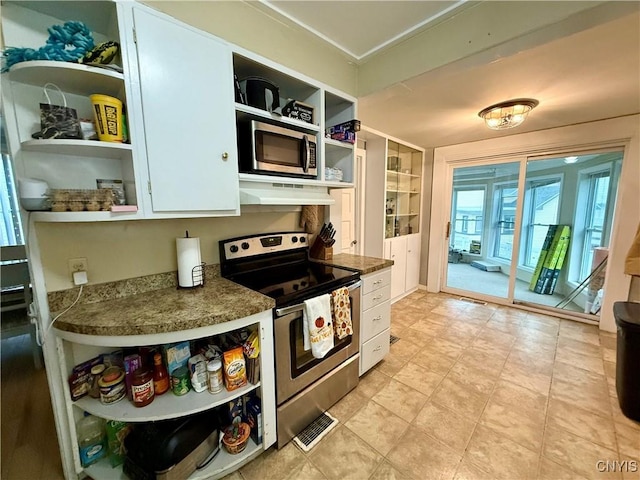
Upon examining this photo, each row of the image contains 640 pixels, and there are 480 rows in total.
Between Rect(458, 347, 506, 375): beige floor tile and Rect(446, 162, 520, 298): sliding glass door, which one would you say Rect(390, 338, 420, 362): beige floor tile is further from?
Rect(446, 162, 520, 298): sliding glass door

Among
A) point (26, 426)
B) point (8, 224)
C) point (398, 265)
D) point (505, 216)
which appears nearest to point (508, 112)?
point (505, 216)

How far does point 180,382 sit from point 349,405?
1.17m

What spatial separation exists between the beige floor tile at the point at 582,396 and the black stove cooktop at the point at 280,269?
1783mm

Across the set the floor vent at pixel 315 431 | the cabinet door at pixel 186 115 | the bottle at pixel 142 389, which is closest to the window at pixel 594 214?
the floor vent at pixel 315 431

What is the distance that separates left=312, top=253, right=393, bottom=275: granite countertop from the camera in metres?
1.91

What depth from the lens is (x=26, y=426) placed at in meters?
1.58

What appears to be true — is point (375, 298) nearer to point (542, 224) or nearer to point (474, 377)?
point (474, 377)

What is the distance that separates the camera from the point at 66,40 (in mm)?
1017

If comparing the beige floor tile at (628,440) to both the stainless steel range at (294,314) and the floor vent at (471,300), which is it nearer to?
the stainless steel range at (294,314)

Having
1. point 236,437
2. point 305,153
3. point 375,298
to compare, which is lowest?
point 236,437

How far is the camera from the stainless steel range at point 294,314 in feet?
4.57

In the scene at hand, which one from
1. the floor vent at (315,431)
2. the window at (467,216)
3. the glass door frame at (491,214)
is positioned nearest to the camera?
the floor vent at (315,431)

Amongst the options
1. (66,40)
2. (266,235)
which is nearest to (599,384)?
Result: (266,235)

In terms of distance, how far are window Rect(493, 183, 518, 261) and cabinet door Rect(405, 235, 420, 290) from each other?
119 centimetres
